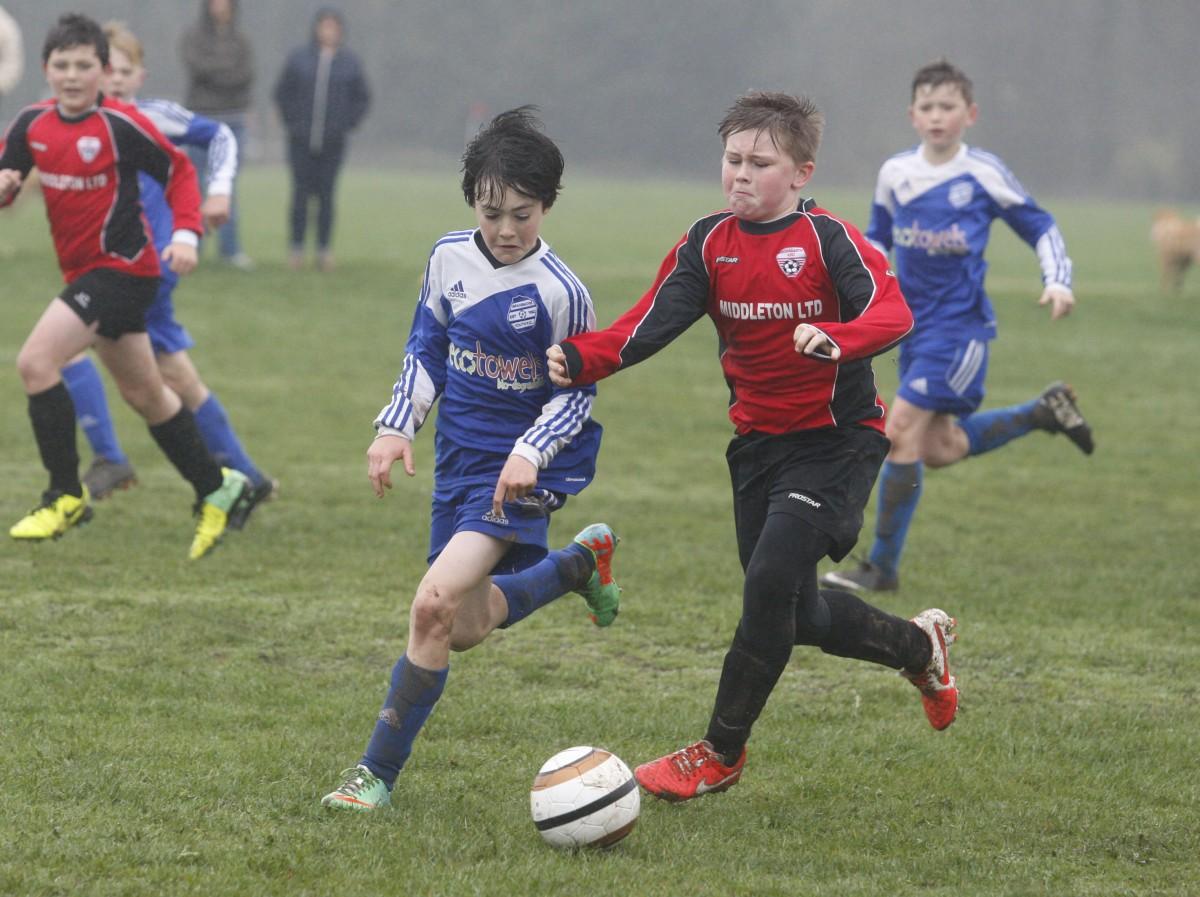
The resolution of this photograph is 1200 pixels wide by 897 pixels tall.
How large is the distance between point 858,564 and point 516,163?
120 inches

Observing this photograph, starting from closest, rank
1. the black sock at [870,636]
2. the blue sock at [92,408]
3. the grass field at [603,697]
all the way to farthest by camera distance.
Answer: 1. the grass field at [603,697]
2. the black sock at [870,636]
3. the blue sock at [92,408]

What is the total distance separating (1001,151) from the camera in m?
55.8

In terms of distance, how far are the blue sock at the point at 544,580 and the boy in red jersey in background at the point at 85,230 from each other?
2150 millimetres

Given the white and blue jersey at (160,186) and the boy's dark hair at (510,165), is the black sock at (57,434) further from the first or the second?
the boy's dark hair at (510,165)

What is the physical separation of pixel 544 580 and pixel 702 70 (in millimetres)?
53789

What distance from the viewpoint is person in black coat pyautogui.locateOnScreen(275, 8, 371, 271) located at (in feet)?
51.2

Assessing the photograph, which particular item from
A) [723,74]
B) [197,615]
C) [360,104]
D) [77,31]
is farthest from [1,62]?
[723,74]

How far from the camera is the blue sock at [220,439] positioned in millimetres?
7273

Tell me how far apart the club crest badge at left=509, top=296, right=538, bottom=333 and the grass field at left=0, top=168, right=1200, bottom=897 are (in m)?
1.10

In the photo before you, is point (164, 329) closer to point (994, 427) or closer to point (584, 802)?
point (994, 427)

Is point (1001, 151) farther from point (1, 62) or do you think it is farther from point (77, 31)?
point (77, 31)

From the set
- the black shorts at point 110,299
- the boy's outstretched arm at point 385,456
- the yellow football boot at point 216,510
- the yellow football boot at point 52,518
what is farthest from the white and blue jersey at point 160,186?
the boy's outstretched arm at point 385,456

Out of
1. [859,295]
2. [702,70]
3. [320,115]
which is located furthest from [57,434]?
[702,70]

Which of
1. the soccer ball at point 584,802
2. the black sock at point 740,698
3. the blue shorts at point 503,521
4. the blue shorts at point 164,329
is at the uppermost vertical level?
the blue shorts at point 503,521
